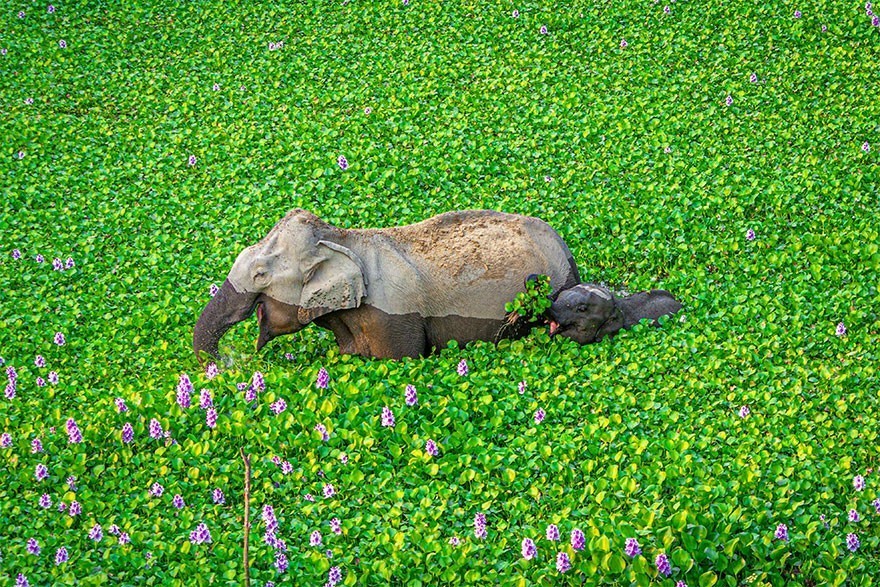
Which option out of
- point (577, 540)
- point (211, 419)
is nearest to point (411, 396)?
point (211, 419)

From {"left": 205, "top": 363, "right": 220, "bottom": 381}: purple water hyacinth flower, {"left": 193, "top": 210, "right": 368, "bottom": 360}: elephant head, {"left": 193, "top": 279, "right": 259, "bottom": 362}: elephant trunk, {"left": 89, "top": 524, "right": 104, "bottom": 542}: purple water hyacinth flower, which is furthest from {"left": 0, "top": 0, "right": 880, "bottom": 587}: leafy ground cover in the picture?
{"left": 193, "top": 210, "right": 368, "bottom": 360}: elephant head

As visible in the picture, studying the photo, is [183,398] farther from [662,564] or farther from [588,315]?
[662,564]

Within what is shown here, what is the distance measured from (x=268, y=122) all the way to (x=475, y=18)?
3205mm

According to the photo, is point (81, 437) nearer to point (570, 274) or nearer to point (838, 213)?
point (570, 274)

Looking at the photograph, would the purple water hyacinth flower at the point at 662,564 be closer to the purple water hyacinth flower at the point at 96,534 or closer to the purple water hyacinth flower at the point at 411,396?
the purple water hyacinth flower at the point at 411,396

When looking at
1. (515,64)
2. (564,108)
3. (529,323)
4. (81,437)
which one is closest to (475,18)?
(515,64)

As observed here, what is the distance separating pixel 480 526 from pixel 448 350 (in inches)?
93.3

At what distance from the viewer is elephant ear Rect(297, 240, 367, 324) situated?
869 centimetres

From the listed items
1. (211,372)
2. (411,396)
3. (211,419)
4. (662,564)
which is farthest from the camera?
(211,372)

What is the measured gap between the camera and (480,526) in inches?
271

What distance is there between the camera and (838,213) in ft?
35.6

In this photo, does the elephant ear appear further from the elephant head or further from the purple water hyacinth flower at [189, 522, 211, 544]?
the purple water hyacinth flower at [189, 522, 211, 544]

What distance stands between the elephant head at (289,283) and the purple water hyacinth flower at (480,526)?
234 centimetres

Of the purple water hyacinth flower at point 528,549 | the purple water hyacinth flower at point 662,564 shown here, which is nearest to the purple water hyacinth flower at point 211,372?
the purple water hyacinth flower at point 528,549
